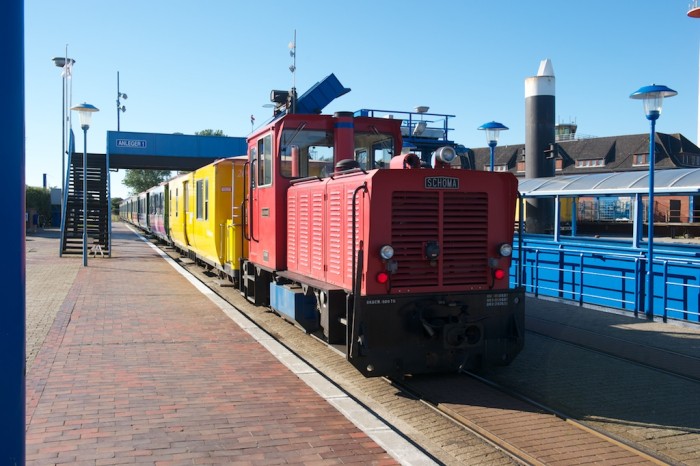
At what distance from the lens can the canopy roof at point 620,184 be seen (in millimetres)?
13352

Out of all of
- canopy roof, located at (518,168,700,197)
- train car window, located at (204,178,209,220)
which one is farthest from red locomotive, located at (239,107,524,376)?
train car window, located at (204,178,209,220)

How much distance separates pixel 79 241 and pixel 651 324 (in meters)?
23.4

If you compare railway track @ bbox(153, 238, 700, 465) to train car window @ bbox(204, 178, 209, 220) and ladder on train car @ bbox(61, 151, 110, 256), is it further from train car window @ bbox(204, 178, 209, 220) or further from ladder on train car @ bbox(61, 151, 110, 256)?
ladder on train car @ bbox(61, 151, 110, 256)

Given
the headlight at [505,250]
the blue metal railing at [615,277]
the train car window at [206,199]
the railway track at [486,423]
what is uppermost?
the train car window at [206,199]

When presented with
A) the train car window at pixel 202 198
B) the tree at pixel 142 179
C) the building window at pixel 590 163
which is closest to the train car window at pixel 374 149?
the train car window at pixel 202 198

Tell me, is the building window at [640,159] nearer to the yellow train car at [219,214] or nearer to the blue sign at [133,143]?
the blue sign at [133,143]

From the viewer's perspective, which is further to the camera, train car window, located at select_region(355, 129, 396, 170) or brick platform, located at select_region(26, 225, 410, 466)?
train car window, located at select_region(355, 129, 396, 170)

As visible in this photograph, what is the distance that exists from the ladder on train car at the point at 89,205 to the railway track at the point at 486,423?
1971 centimetres

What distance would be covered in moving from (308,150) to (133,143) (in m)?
27.8

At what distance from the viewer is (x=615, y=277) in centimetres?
1259

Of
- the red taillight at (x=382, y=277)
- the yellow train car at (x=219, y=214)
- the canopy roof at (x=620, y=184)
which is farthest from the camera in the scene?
the yellow train car at (x=219, y=214)

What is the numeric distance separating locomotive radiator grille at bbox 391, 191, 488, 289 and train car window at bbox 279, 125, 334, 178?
8.55ft

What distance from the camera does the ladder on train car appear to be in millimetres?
25281

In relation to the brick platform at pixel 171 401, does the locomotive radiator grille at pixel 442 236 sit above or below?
above
